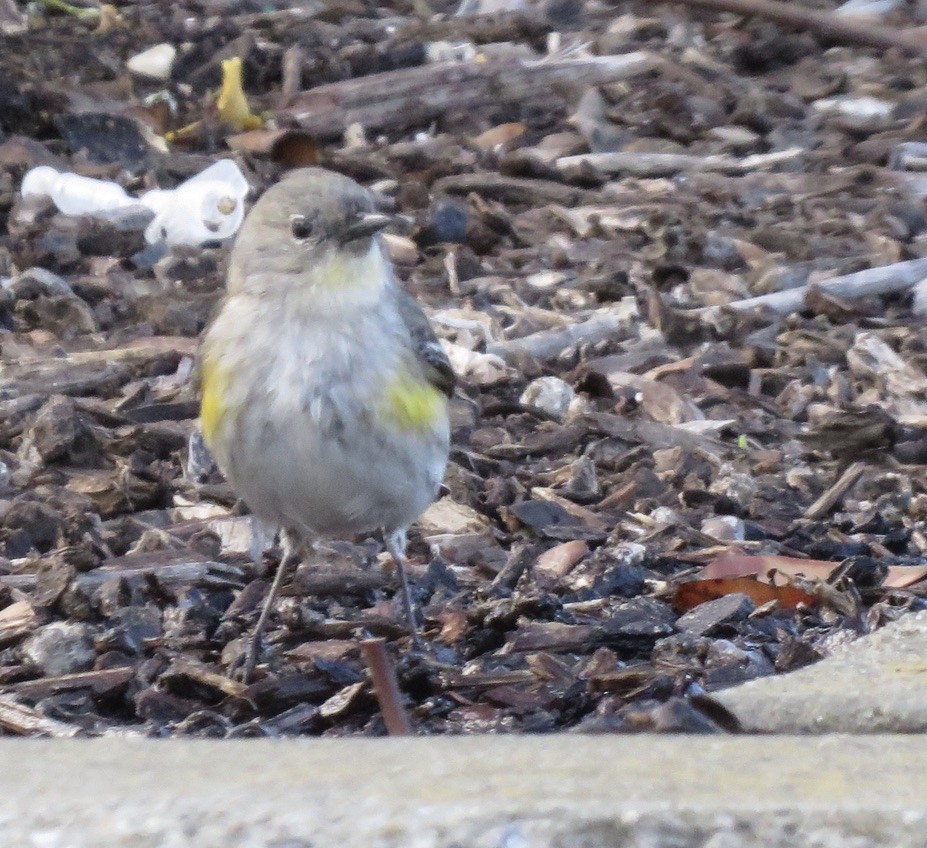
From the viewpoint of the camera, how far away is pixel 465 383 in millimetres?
6902

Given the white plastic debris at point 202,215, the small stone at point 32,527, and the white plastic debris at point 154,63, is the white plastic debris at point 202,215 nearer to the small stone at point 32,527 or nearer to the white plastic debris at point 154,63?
the white plastic debris at point 154,63

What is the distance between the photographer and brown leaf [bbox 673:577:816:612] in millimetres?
5043

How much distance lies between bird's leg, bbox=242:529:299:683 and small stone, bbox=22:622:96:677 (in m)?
0.44

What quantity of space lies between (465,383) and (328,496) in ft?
7.21

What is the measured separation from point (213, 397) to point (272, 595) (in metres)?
0.65

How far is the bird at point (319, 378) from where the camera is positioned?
464 centimetres

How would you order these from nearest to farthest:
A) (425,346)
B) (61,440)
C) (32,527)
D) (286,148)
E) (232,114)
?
(425,346)
(32,527)
(61,440)
(286,148)
(232,114)

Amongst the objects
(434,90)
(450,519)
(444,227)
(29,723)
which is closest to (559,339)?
(444,227)

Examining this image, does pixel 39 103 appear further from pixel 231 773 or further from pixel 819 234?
pixel 231 773

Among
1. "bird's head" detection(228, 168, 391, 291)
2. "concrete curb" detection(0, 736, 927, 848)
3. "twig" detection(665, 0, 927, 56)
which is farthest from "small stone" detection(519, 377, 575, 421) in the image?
"twig" detection(665, 0, 927, 56)

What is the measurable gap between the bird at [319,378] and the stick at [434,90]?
4.76 metres

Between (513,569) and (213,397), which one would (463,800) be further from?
(513,569)

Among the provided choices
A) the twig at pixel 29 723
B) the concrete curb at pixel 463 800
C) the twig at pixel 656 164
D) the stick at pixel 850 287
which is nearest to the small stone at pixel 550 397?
the stick at pixel 850 287

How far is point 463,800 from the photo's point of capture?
99.3 inches
